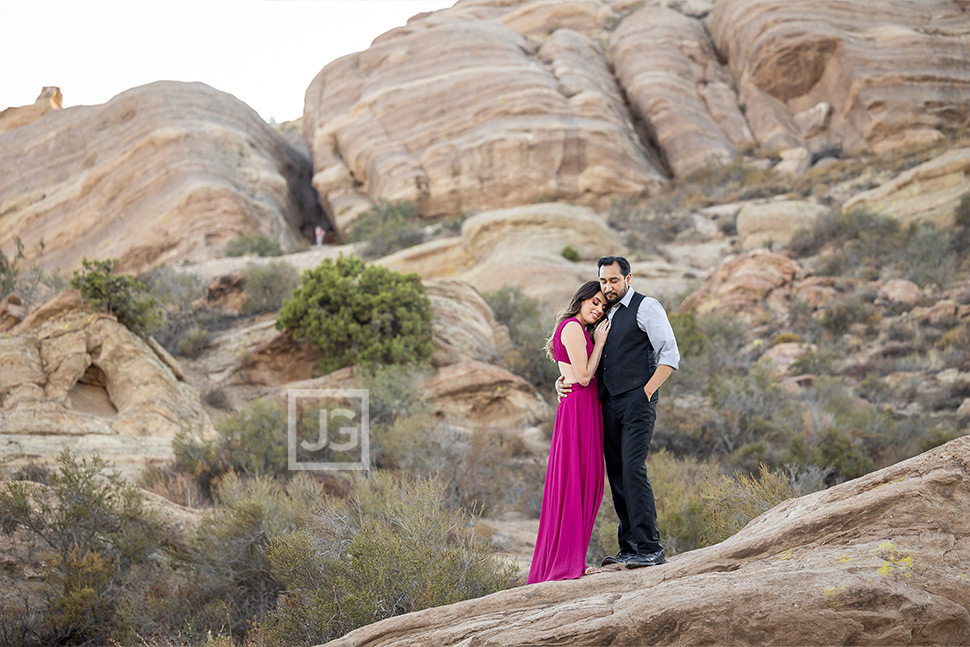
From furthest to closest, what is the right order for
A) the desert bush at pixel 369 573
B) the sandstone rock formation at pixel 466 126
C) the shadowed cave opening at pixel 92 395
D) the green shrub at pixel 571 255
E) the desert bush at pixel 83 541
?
the sandstone rock formation at pixel 466 126 < the green shrub at pixel 571 255 < the shadowed cave opening at pixel 92 395 < the desert bush at pixel 83 541 < the desert bush at pixel 369 573

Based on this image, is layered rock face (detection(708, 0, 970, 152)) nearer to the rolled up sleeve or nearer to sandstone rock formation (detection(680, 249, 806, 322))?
sandstone rock formation (detection(680, 249, 806, 322))

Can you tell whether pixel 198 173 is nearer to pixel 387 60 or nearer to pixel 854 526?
pixel 387 60

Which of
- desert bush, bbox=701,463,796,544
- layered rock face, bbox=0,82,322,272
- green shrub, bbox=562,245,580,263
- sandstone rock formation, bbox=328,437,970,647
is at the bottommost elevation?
desert bush, bbox=701,463,796,544

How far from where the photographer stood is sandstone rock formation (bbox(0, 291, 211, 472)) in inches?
320

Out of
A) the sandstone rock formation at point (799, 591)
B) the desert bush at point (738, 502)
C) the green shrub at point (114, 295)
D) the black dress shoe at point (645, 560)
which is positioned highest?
the green shrub at point (114, 295)

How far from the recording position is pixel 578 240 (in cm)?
2153

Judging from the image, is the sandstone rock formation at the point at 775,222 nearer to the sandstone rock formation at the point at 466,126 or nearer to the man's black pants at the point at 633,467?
the sandstone rock formation at the point at 466,126

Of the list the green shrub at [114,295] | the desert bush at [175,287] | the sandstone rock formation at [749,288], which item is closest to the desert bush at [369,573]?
the green shrub at [114,295]

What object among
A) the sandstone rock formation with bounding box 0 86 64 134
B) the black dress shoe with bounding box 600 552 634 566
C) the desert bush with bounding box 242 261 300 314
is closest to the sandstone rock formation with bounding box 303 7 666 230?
the sandstone rock formation with bounding box 0 86 64 134

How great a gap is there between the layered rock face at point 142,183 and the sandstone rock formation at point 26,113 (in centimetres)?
305

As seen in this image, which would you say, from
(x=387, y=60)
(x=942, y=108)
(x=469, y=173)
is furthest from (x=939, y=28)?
(x=387, y=60)

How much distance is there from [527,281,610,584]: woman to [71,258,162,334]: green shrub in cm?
795

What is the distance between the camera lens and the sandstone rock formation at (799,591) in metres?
2.71

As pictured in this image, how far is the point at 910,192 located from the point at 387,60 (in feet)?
79.7
